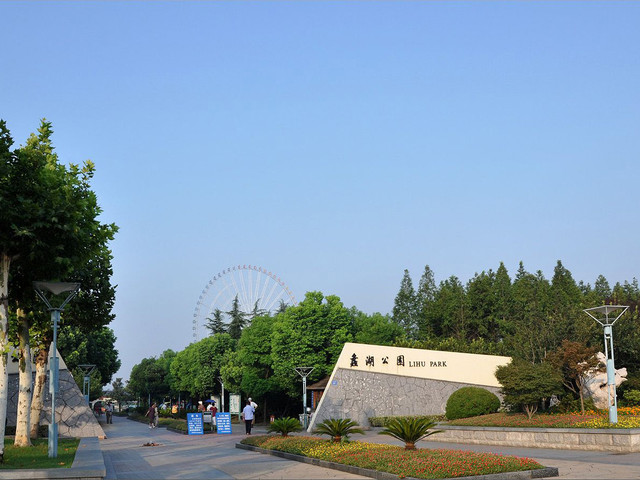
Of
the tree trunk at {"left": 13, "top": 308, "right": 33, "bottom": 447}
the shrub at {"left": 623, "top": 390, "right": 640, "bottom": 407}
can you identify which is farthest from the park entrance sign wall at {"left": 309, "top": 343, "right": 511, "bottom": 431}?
the tree trunk at {"left": 13, "top": 308, "right": 33, "bottom": 447}

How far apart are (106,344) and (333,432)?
54014 mm

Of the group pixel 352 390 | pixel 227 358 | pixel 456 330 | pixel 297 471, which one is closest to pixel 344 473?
pixel 297 471

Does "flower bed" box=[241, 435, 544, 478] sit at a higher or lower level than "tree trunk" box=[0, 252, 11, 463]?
lower

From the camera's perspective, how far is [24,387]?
2409 cm

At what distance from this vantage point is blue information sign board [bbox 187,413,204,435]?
117 ft

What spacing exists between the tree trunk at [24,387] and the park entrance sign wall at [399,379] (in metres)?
17.2

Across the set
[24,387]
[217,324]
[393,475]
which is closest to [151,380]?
[217,324]

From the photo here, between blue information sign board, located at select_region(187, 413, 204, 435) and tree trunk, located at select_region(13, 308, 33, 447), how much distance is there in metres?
12.7

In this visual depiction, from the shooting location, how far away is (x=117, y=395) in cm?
15238

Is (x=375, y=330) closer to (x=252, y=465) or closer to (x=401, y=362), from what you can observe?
(x=401, y=362)

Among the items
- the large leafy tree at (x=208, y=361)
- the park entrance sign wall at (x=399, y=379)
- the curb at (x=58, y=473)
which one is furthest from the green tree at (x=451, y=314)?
the curb at (x=58, y=473)

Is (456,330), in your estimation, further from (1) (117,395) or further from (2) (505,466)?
(1) (117,395)

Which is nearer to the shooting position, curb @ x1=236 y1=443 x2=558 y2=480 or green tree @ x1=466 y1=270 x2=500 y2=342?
curb @ x1=236 y1=443 x2=558 y2=480

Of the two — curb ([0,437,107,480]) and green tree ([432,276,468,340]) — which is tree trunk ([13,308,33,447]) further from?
green tree ([432,276,468,340])
